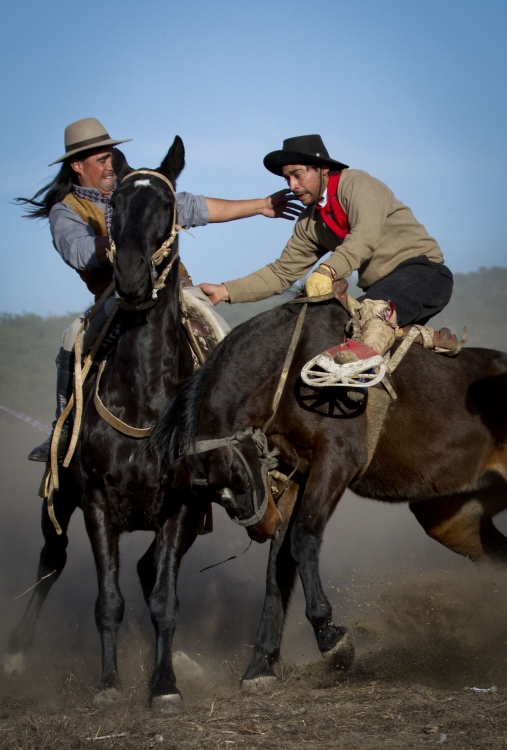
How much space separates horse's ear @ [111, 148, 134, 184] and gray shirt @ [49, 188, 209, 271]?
53 cm

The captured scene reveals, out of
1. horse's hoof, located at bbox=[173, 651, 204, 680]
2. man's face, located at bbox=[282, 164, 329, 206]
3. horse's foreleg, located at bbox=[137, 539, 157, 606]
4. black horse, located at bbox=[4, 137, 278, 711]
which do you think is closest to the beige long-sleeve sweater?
man's face, located at bbox=[282, 164, 329, 206]

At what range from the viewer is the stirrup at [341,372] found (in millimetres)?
4293

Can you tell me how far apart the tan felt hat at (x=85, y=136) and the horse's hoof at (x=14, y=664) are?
3.61 meters

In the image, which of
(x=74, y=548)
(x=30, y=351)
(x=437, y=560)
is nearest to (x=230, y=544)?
(x=74, y=548)

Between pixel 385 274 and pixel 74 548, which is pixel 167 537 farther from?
pixel 74 548

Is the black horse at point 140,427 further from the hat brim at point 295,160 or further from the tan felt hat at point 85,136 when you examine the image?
the tan felt hat at point 85,136

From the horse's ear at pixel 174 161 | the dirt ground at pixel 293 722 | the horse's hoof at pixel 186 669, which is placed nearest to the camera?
the dirt ground at pixel 293 722

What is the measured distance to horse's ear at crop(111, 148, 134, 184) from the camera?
492cm

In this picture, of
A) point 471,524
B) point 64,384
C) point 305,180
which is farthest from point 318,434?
point 471,524

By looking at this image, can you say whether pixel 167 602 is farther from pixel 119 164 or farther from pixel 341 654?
pixel 119 164

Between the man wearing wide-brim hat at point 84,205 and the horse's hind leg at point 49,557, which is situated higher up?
the man wearing wide-brim hat at point 84,205

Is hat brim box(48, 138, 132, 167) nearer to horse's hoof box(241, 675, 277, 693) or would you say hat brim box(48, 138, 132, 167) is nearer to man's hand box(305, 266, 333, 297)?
man's hand box(305, 266, 333, 297)

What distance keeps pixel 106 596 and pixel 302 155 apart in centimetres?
295

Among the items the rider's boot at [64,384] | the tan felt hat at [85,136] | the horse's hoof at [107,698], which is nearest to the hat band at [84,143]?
the tan felt hat at [85,136]
